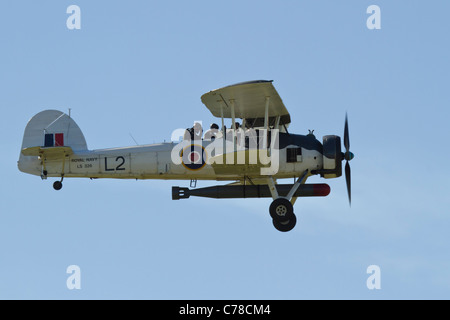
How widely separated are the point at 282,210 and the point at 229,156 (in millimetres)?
1712

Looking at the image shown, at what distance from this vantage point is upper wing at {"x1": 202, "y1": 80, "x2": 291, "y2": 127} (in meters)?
18.2

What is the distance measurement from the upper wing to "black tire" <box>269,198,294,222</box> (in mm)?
2380

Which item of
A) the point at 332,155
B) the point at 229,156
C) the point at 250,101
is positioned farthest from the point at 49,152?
the point at 332,155

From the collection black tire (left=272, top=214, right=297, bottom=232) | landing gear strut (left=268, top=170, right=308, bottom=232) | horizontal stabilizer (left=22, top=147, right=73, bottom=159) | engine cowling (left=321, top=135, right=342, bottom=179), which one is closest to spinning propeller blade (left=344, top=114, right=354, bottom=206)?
engine cowling (left=321, top=135, right=342, bottom=179)

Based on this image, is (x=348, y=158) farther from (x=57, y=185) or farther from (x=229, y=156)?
(x=57, y=185)

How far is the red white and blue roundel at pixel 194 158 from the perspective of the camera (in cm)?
1948

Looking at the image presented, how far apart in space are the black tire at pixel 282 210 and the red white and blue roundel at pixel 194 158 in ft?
6.70

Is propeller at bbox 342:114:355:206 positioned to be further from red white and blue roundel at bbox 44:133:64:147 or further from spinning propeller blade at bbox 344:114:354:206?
red white and blue roundel at bbox 44:133:64:147

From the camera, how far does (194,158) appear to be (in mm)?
19484

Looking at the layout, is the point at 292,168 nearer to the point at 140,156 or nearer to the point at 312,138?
the point at 312,138

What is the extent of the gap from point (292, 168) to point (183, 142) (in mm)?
2660

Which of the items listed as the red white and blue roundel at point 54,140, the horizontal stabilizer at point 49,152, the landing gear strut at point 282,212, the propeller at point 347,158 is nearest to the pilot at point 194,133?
the landing gear strut at point 282,212

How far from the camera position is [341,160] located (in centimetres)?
1917
